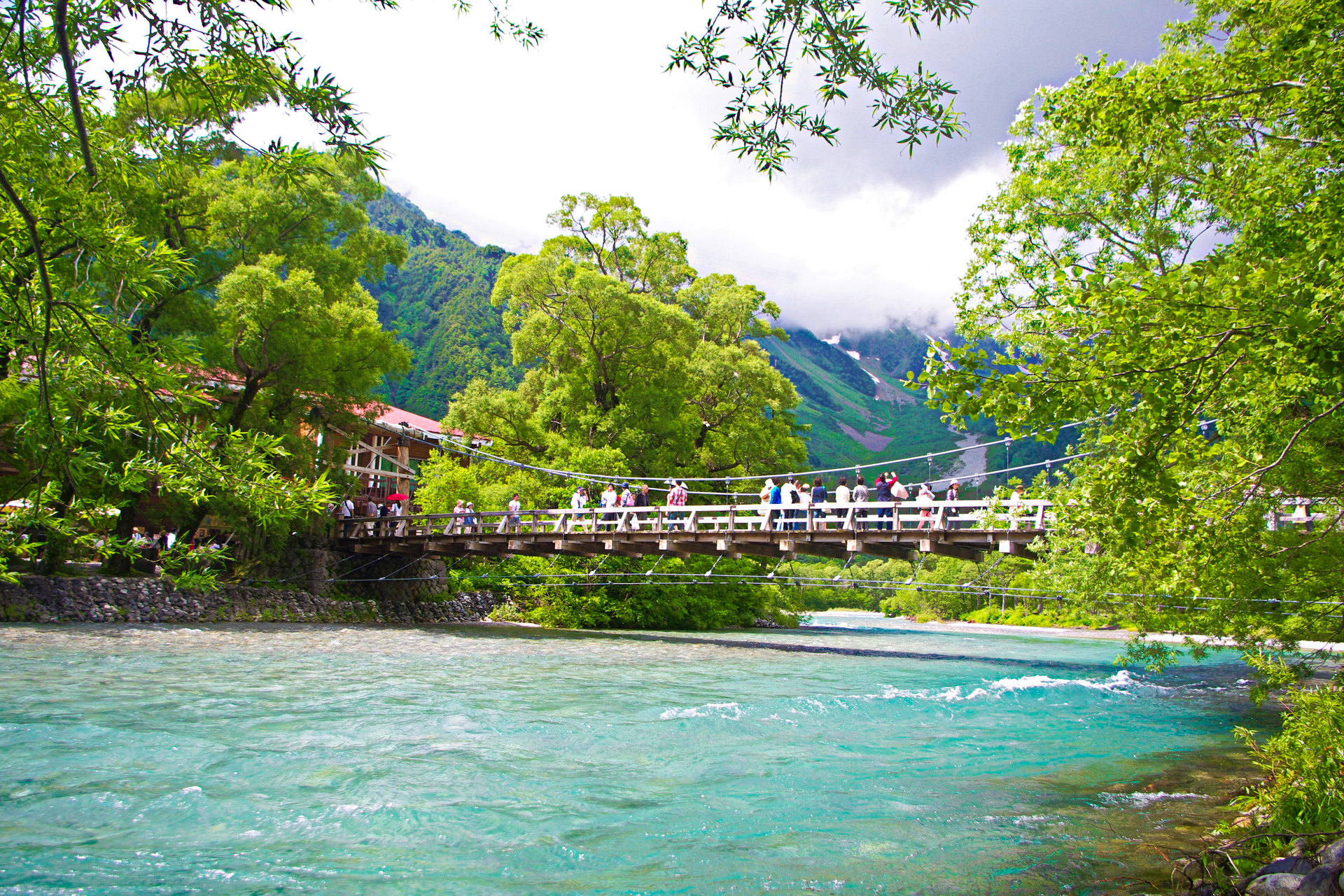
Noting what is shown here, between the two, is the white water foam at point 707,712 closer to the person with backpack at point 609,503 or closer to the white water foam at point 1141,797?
the white water foam at point 1141,797

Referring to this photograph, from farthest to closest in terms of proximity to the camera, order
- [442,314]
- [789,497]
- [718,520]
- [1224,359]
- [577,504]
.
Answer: [442,314] → [577,504] → [789,497] → [718,520] → [1224,359]

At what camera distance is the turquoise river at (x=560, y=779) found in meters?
3.93

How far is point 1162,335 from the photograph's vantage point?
3.62 meters

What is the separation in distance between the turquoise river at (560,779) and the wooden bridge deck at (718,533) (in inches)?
112

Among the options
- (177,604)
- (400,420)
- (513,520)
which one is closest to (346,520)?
(513,520)

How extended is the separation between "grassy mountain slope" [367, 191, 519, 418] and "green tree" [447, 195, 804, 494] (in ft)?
129

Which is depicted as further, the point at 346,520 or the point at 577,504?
the point at 346,520

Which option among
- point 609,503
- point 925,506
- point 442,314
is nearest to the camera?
point 925,506

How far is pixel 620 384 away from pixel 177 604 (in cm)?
1217

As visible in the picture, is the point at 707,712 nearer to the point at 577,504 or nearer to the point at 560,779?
the point at 560,779

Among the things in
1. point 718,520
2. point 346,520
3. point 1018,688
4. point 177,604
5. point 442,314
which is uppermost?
point 442,314

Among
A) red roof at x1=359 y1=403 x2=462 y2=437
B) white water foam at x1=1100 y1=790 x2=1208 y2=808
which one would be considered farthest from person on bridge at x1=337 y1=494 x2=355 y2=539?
white water foam at x1=1100 y1=790 x2=1208 y2=808

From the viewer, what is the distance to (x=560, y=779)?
5645 millimetres

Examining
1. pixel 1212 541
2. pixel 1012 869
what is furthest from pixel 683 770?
pixel 1212 541
